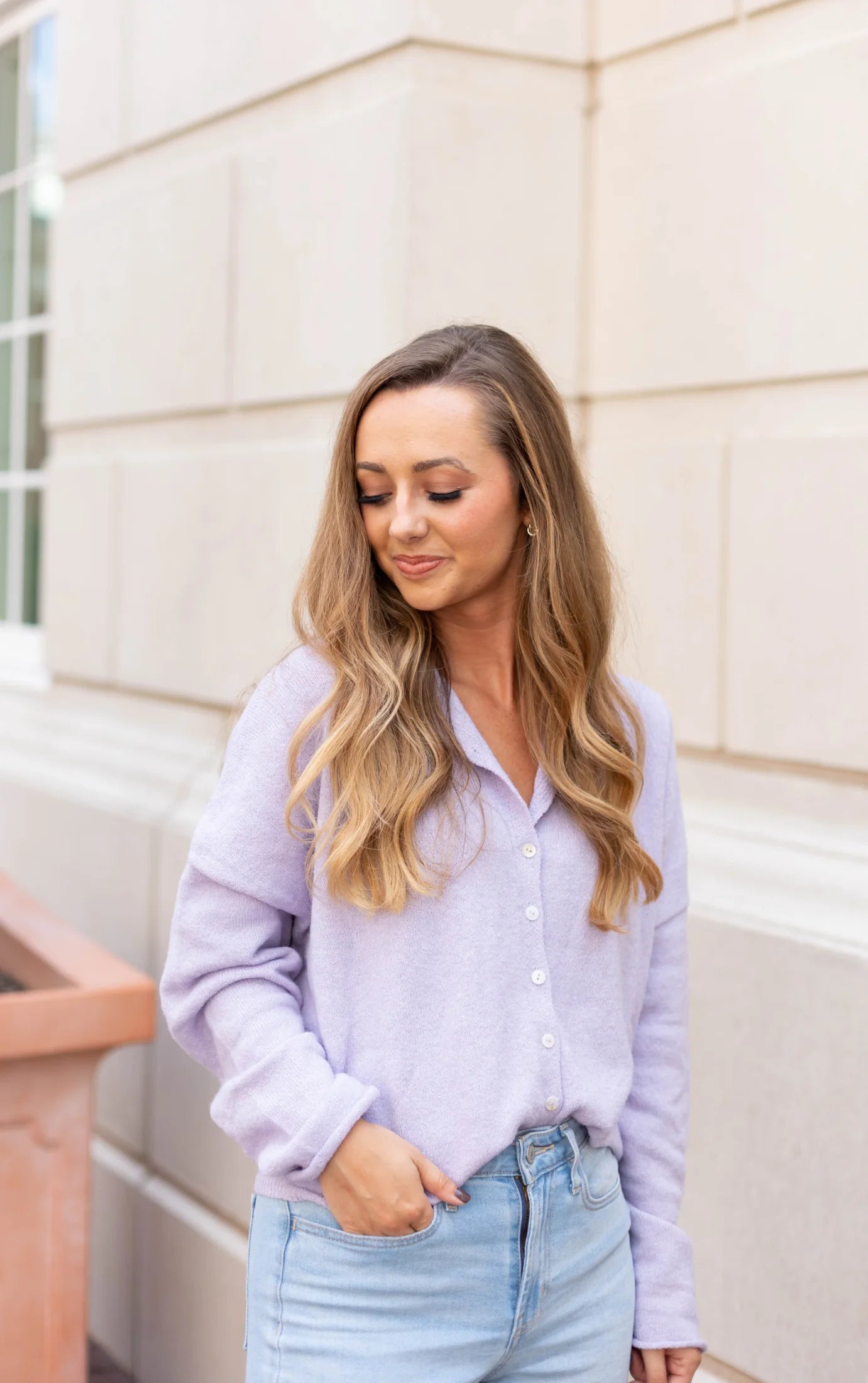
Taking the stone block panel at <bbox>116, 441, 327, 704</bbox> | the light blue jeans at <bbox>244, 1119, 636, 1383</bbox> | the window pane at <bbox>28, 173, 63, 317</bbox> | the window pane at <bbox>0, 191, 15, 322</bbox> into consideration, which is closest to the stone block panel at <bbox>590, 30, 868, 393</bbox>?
the stone block panel at <bbox>116, 441, 327, 704</bbox>

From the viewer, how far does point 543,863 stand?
187cm

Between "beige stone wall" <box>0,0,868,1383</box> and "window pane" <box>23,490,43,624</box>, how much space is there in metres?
1.22

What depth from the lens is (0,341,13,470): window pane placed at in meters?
6.13

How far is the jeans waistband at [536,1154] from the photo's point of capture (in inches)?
70.3

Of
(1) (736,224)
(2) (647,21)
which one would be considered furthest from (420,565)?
(2) (647,21)

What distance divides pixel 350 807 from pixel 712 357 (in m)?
1.54

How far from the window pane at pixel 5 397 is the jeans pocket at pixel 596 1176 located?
4882mm

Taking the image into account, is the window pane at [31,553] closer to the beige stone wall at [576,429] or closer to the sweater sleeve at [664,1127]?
the beige stone wall at [576,429]

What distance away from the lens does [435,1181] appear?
68.0 inches

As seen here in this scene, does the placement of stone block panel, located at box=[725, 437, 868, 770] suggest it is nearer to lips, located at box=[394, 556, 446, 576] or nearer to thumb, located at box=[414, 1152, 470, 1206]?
lips, located at box=[394, 556, 446, 576]

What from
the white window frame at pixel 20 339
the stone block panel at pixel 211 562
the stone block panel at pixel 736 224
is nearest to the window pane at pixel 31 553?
the white window frame at pixel 20 339

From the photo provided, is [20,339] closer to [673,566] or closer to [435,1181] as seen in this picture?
[673,566]

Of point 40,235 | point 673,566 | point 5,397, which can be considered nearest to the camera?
point 673,566

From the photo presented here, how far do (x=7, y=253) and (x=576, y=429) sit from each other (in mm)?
3585
